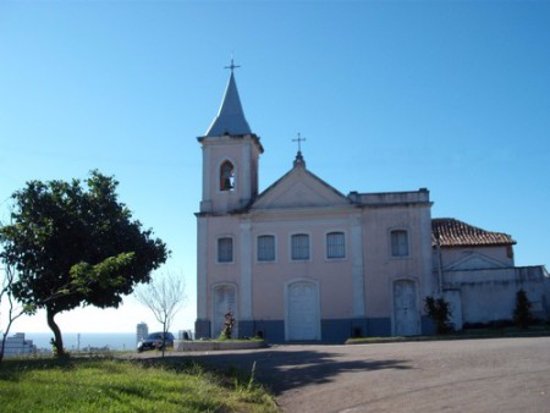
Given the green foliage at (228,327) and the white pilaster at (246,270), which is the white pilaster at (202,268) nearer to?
the white pilaster at (246,270)

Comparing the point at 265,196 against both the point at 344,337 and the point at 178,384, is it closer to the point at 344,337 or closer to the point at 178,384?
the point at 344,337

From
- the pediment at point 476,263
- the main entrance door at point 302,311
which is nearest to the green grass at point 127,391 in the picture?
the main entrance door at point 302,311

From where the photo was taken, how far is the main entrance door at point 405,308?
31250 millimetres

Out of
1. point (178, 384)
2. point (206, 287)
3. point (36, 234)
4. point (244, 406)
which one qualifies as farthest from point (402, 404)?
point (206, 287)

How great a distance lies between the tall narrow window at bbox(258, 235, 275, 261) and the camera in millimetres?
32906

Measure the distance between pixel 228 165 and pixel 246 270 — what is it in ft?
19.0

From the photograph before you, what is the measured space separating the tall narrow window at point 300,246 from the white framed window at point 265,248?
1.01 metres

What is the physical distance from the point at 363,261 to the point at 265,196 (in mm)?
5908

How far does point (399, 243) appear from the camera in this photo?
32312 millimetres

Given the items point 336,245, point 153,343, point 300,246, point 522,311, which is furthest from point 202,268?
point 522,311

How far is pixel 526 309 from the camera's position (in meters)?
29.0

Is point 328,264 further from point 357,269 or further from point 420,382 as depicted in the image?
point 420,382

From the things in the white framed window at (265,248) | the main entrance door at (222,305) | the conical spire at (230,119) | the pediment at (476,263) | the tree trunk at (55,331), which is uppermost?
the conical spire at (230,119)

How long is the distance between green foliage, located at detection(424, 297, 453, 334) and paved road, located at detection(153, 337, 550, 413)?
43.1 ft
